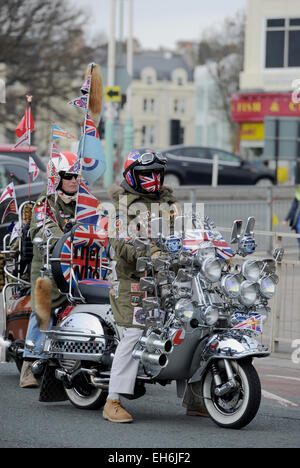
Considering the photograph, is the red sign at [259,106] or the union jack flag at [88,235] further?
the red sign at [259,106]

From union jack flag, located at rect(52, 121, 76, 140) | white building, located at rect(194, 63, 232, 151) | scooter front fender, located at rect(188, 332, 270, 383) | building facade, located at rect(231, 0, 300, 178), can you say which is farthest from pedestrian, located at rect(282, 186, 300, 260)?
white building, located at rect(194, 63, 232, 151)

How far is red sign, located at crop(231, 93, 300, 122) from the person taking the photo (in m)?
42.7

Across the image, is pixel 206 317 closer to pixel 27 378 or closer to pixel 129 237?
pixel 129 237

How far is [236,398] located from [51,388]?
156 centimetres

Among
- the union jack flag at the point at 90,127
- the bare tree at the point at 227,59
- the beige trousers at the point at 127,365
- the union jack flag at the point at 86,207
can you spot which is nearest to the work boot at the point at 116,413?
the beige trousers at the point at 127,365

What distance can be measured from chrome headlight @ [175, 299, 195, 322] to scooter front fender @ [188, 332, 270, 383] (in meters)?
0.26

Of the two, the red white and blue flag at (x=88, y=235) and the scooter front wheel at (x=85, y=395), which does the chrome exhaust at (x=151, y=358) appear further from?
the red white and blue flag at (x=88, y=235)

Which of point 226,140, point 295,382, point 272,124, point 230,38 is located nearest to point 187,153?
point 272,124

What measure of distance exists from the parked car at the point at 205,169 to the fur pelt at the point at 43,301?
24.1 m

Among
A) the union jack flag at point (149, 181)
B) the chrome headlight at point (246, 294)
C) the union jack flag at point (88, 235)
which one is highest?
the union jack flag at point (149, 181)

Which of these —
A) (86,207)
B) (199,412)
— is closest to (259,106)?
(86,207)

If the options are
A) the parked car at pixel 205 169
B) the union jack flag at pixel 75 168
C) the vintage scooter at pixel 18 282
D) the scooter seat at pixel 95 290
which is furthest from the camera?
the parked car at pixel 205 169

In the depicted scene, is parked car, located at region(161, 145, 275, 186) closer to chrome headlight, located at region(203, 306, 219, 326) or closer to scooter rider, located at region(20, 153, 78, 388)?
scooter rider, located at region(20, 153, 78, 388)

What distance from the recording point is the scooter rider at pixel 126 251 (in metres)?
6.88
